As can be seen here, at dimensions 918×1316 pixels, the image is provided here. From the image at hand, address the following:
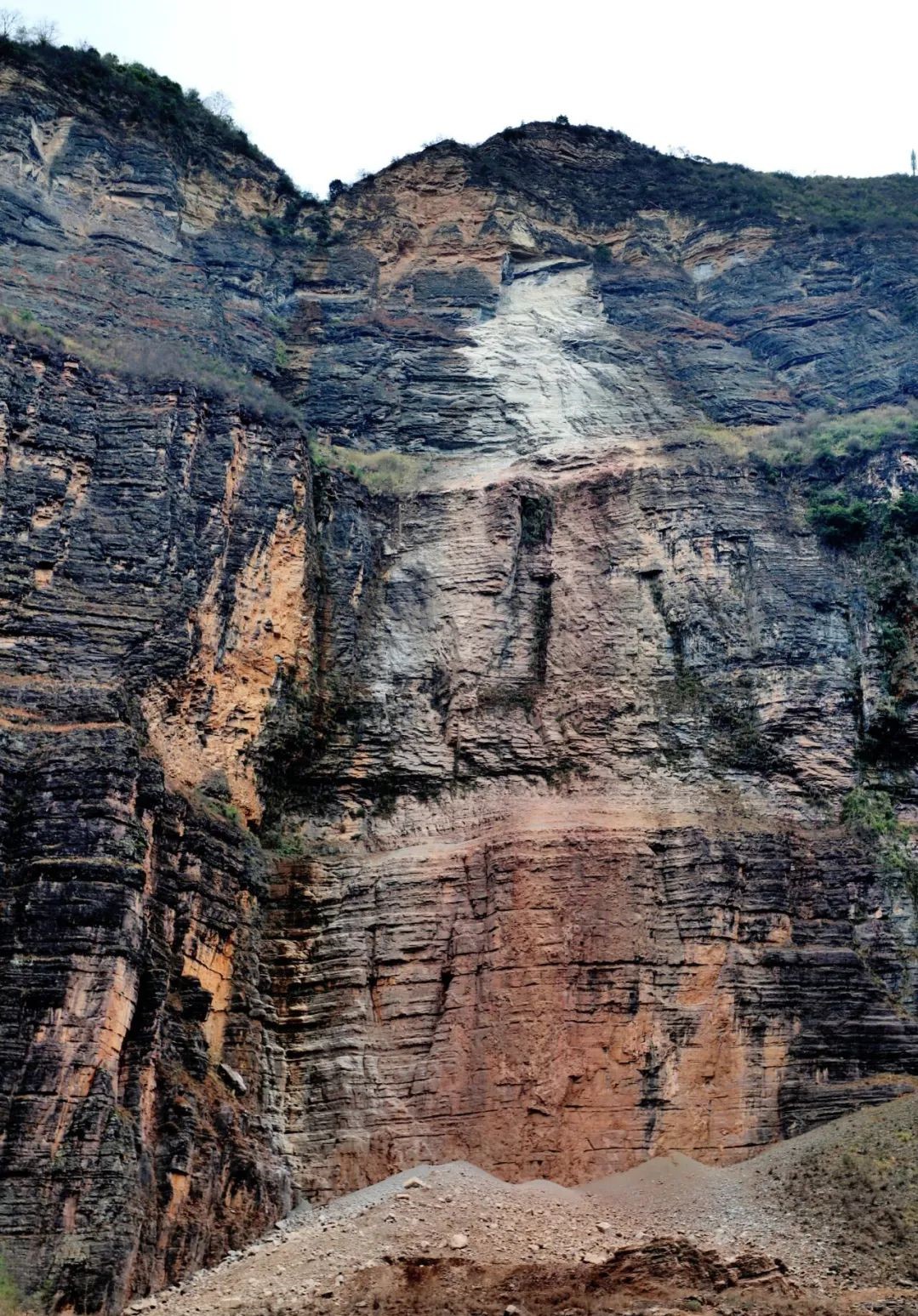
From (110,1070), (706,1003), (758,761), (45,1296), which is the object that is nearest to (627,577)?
(758,761)

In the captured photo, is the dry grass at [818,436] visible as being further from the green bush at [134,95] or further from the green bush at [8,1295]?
the green bush at [8,1295]

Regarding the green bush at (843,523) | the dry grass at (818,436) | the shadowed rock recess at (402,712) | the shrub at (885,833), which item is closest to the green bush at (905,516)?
the shadowed rock recess at (402,712)

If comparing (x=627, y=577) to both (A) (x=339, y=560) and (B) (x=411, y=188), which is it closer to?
(A) (x=339, y=560)

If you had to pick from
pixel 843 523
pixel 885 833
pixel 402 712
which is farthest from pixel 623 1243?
pixel 843 523

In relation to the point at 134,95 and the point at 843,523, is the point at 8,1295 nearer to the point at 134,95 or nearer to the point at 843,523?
the point at 843,523

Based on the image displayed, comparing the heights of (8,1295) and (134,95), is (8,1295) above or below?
below

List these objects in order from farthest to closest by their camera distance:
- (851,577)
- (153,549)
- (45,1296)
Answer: (851,577), (153,549), (45,1296)

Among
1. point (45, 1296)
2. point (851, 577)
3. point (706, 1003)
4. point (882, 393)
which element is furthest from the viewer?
point (882, 393)
